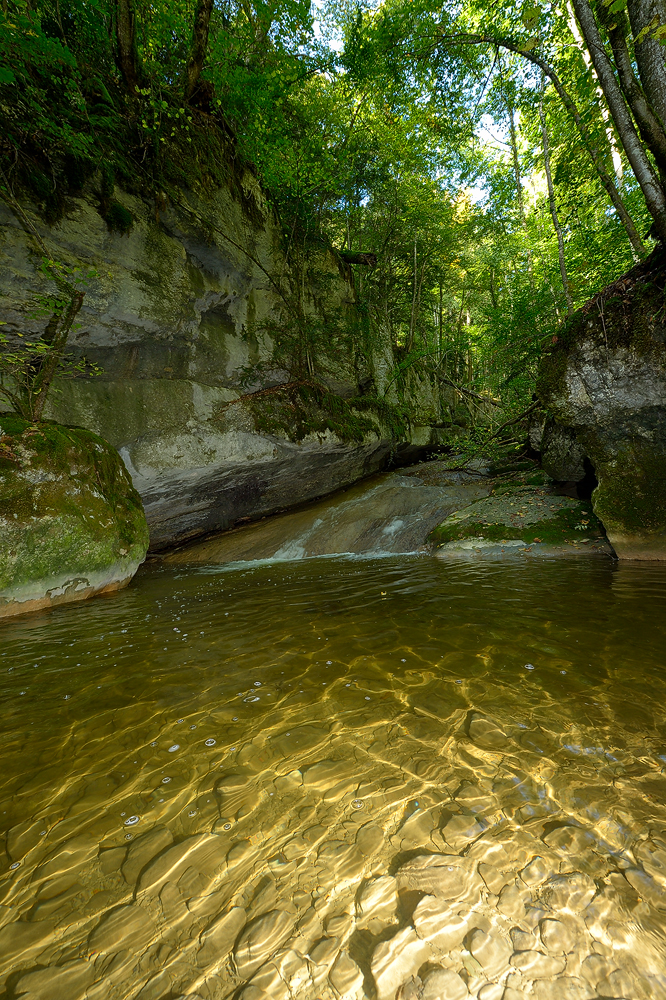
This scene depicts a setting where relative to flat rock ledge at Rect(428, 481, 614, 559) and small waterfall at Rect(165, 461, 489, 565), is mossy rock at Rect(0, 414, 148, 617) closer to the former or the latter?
small waterfall at Rect(165, 461, 489, 565)

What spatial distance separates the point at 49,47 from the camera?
6859 millimetres

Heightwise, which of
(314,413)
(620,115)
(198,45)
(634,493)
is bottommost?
(634,493)

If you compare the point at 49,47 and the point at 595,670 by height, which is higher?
the point at 49,47

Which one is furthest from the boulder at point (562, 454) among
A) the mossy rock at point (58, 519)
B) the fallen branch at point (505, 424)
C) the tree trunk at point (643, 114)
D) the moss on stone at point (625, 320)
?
the mossy rock at point (58, 519)

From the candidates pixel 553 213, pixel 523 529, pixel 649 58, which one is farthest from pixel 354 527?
pixel 553 213

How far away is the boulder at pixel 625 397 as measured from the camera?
7.05 m

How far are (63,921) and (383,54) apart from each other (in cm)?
1574

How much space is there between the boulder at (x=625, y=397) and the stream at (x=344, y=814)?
384 centimetres

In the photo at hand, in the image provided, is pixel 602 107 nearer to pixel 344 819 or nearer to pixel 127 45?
pixel 127 45

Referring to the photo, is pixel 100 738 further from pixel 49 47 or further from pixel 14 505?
pixel 49 47

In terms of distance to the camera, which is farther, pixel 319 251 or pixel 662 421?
pixel 319 251

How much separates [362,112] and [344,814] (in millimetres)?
19978

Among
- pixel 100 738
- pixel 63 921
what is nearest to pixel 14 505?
pixel 100 738

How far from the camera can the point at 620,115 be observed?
20.6ft
